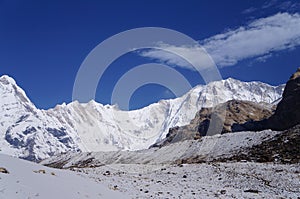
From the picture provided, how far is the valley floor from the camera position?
29.7 m

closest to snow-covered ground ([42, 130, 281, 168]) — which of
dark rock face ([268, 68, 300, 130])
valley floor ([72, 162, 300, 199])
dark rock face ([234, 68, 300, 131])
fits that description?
valley floor ([72, 162, 300, 199])

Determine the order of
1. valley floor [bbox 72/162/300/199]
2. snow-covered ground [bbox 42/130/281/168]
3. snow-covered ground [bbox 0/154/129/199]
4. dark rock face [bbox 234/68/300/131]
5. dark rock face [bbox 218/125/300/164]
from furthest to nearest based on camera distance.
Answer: dark rock face [bbox 234/68/300/131] < snow-covered ground [bbox 42/130/281/168] < dark rock face [bbox 218/125/300/164] < valley floor [bbox 72/162/300/199] < snow-covered ground [bbox 0/154/129/199]

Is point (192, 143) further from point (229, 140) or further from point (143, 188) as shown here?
point (143, 188)

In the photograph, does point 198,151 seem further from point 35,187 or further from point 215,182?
point 35,187

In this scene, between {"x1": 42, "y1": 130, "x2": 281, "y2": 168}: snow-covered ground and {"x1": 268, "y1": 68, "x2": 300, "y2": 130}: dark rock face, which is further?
{"x1": 268, "y1": 68, "x2": 300, "y2": 130}: dark rock face

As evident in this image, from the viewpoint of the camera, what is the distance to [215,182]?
37594 mm

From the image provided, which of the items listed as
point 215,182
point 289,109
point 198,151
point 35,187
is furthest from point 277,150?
point 289,109

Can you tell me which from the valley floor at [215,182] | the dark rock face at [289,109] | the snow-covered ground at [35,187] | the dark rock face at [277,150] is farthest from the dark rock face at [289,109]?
the snow-covered ground at [35,187]

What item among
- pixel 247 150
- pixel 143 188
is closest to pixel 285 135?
pixel 247 150

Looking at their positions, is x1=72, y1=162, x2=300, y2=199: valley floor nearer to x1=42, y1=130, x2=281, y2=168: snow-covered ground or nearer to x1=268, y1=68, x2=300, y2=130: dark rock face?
x1=42, y1=130, x2=281, y2=168: snow-covered ground

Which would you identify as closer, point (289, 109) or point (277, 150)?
point (277, 150)

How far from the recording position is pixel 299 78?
529ft

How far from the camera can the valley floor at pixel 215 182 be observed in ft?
97.4

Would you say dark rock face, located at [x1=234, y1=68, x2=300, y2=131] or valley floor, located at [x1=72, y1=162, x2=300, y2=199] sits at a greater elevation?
valley floor, located at [x1=72, y1=162, x2=300, y2=199]
